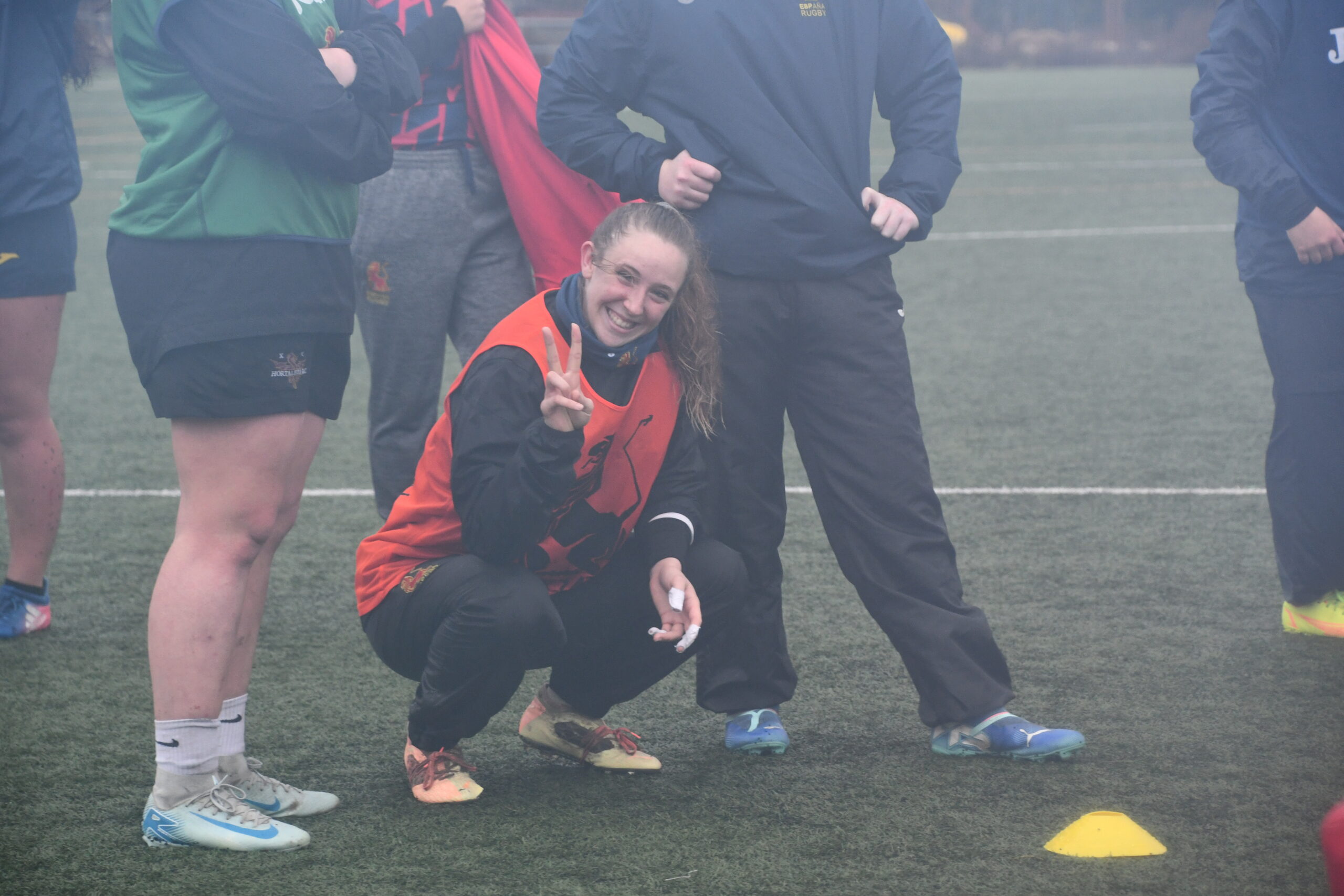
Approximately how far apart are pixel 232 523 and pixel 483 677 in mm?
515

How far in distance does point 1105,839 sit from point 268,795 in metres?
1.47

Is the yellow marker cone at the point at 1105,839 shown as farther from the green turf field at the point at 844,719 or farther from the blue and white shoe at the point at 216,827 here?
the blue and white shoe at the point at 216,827

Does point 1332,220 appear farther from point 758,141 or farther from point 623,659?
point 623,659

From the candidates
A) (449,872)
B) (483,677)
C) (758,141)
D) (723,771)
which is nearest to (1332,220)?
(758,141)

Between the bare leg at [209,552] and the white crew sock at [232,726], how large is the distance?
0.14 m

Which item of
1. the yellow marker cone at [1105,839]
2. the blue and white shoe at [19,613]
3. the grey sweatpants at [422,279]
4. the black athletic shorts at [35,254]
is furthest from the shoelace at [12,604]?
the yellow marker cone at [1105,839]

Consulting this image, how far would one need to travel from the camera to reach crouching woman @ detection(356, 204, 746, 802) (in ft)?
8.61

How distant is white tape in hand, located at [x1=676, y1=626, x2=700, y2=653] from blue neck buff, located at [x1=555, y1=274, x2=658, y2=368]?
0.49 m

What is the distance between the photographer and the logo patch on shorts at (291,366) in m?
2.55

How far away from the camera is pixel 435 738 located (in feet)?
9.19

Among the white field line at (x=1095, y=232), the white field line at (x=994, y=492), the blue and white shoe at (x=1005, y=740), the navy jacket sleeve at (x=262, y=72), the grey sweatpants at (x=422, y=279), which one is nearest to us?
the navy jacket sleeve at (x=262, y=72)

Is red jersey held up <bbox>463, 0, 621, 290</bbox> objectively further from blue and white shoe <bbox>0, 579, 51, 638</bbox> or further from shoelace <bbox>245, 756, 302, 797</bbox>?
blue and white shoe <bbox>0, 579, 51, 638</bbox>

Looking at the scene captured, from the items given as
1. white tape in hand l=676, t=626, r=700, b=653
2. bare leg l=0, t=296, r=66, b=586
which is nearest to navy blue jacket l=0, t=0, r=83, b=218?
bare leg l=0, t=296, r=66, b=586

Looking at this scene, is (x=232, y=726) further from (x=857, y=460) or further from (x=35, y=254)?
(x=35, y=254)
